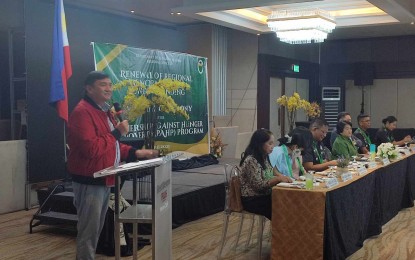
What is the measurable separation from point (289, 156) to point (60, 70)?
7.45 feet

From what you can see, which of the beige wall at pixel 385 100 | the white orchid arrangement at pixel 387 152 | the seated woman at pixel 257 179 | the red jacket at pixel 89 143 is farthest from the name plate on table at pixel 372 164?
the beige wall at pixel 385 100

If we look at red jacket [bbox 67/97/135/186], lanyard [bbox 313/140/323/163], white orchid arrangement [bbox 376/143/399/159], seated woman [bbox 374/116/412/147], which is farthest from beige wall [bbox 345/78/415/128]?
red jacket [bbox 67/97/135/186]

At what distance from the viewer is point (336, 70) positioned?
1175 centimetres

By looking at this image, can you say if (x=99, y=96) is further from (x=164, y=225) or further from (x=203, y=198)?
(x=203, y=198)

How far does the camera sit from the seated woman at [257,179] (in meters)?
4.10

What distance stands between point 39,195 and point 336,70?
8.03 metres

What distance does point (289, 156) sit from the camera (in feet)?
15.8

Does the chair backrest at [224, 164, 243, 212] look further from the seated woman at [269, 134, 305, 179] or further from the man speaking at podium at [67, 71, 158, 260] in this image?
the man speaking at podium at [67, 71, 158, 260]

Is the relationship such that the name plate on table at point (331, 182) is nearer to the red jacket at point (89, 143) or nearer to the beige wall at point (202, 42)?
the red jacket at point (89, 143)

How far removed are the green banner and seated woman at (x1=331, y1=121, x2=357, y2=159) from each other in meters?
2.02

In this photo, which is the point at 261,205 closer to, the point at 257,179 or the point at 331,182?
the point at 257,179

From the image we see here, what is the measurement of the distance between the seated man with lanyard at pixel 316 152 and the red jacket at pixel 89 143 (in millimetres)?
2731

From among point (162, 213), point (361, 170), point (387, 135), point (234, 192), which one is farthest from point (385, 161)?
point (162, 213)

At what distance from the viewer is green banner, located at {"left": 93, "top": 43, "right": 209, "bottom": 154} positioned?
6699mm
